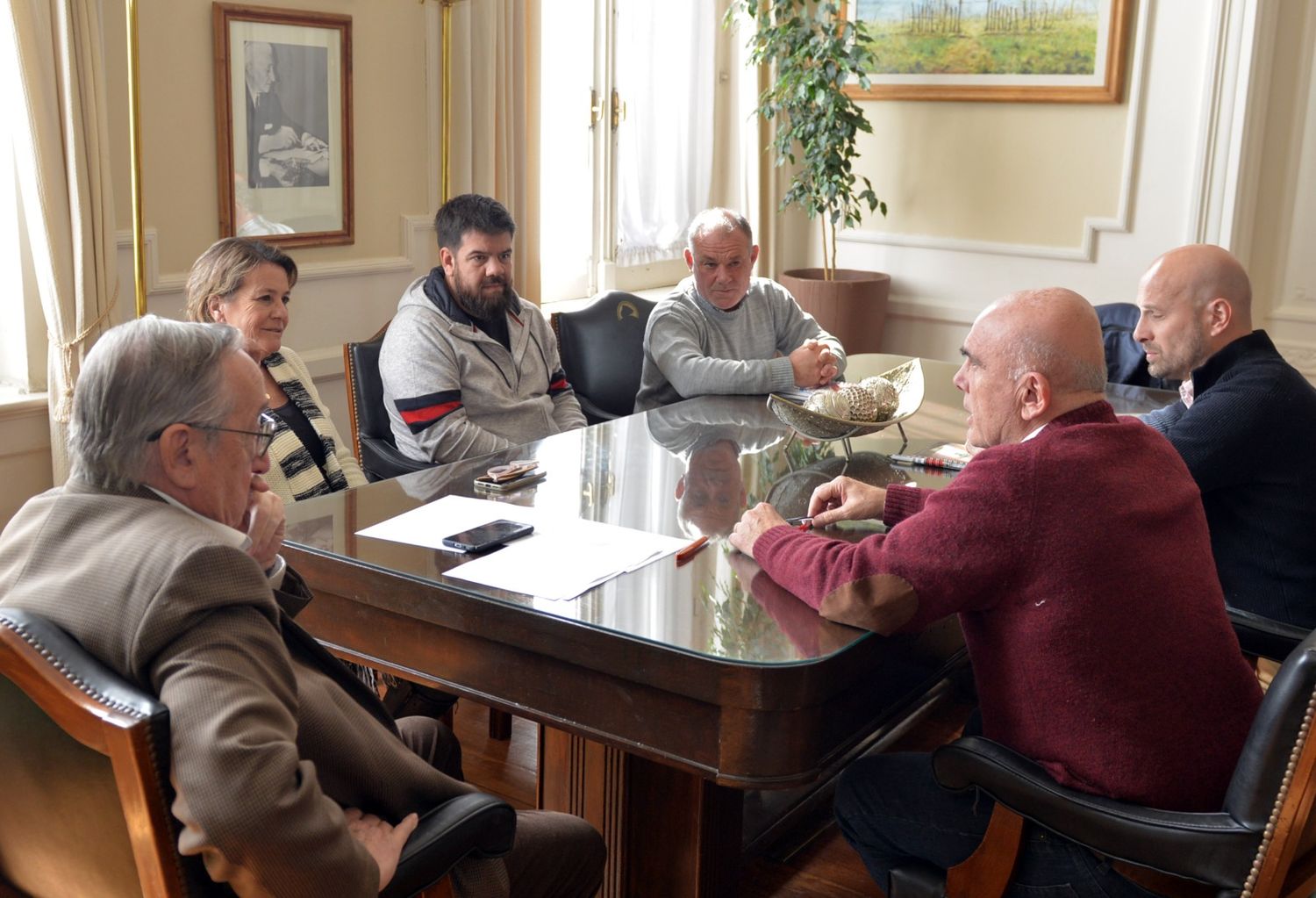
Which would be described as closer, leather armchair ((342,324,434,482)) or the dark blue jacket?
the dark blue jacket

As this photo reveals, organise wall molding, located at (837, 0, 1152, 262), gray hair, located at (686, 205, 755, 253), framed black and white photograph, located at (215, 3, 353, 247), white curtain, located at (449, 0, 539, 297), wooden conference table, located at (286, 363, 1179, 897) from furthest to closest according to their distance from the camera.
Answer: wall molding, located at (837, 0, 1152, 262), white curtain, located at (449, 0, 539, 297), framed black and white photograph, located at (215, 3, 353, 247), gray hair, located at (686, 205, 755, 253), wooden conference table, located at (286, 363, 1179, 897)

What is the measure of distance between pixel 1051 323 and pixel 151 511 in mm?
1179

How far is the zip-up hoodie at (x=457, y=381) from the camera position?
299cm

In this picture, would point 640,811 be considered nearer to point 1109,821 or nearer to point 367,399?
point 1109,821

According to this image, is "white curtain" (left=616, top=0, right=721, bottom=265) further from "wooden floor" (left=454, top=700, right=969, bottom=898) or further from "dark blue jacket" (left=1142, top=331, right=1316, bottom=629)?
"dark blue jacket" (left=1142, top=331, right=1316, bottom=629)

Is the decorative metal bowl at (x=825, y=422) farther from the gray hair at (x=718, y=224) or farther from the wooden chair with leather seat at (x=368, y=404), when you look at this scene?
the wooden chair with leather seat at (x=368, y=404)

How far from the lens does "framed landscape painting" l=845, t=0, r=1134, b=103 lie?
5195 millimetres

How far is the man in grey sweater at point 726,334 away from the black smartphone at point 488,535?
4.51ft

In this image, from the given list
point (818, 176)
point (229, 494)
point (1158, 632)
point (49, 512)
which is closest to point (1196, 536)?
point (1158, 632)

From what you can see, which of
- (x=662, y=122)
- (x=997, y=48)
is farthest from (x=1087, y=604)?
(x=997, y=48)

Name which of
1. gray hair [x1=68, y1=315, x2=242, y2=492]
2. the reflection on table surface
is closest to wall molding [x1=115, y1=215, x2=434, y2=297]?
the reflection on table surface

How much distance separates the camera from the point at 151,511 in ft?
4.19

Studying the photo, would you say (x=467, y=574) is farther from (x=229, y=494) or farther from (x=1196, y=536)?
(x=1196, y=536)

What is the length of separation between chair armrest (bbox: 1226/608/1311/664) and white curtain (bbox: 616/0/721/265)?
3.61 meters
